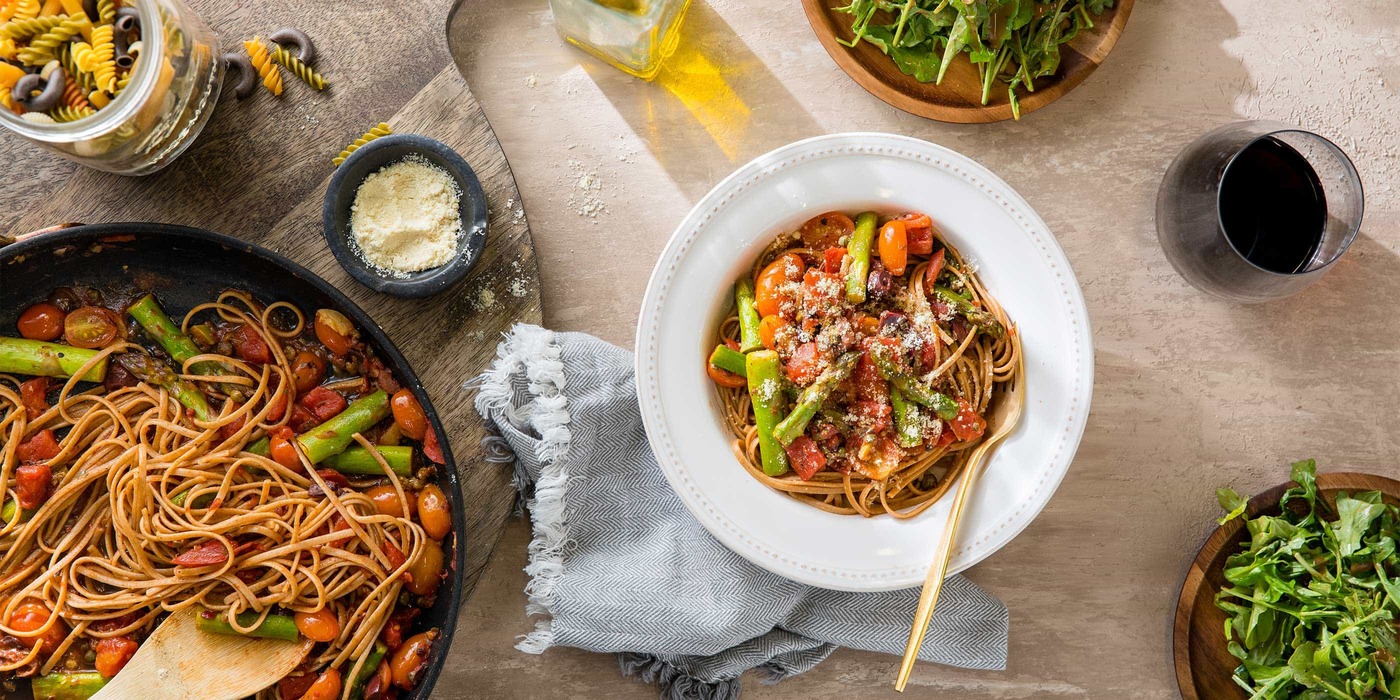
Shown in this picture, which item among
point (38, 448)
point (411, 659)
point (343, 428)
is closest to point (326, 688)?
point (411, 659)

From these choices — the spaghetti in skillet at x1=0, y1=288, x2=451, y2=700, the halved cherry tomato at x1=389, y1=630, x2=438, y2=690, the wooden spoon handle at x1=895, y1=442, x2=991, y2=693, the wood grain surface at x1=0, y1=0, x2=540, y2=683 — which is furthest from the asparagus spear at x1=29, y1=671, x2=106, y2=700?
the wooden spoon handle at x1=895, y1=442, x2=991, y2=693

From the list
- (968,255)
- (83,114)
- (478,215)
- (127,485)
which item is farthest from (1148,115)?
(127,485)

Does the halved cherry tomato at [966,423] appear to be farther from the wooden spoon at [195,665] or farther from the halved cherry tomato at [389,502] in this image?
the wooden spoon at [195,665]

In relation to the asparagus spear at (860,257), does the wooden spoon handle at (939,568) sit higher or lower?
lower

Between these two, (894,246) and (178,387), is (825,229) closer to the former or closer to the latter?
(894,246)

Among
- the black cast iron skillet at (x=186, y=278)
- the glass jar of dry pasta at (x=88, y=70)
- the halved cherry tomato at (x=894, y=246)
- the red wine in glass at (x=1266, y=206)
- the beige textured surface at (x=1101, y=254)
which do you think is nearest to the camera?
the glass jar of dry pasta at (x=88, y=70)

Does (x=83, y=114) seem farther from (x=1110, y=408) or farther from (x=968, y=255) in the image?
(x=1110, y=408)

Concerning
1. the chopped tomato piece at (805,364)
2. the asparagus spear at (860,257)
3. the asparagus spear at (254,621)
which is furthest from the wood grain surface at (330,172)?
the asparagus spear at (860,257)
